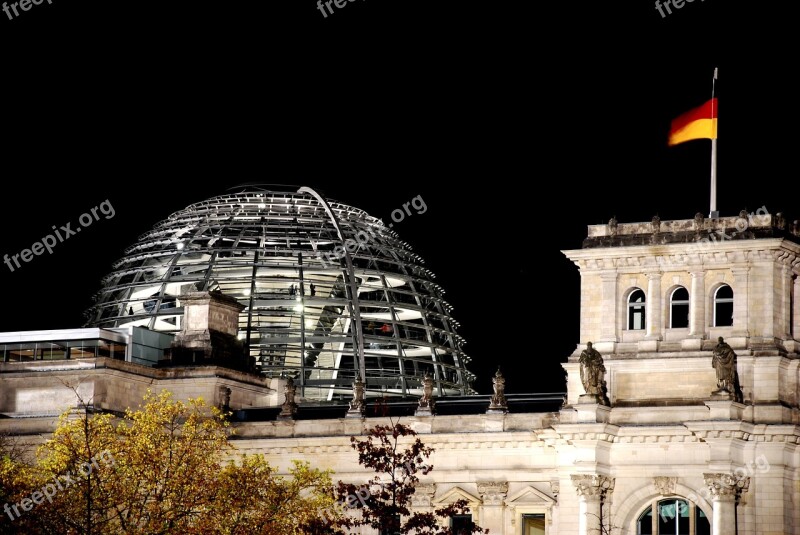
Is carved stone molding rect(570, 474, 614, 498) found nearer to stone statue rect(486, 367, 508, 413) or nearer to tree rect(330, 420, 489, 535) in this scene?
tree rect(330, 420, 489, 535)

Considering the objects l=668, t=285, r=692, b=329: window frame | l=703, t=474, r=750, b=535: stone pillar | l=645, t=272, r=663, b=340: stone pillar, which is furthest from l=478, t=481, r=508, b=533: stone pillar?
l=703, t=474, r=750, b=535: stone pillar

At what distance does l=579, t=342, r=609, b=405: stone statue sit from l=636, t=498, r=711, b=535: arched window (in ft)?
17.2

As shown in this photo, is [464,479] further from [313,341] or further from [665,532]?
[313,341]

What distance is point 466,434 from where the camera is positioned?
95.5 m

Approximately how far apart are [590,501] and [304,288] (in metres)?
37.6

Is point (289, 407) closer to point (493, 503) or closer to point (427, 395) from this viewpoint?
point (427, 395)

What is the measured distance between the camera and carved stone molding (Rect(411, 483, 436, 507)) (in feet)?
317

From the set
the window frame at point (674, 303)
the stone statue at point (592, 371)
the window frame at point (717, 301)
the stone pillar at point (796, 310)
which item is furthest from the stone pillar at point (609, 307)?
the stone pillar at point (796, 310)

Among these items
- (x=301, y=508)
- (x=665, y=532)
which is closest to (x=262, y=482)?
(x=301, y=508)

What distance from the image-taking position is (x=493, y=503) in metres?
95.2

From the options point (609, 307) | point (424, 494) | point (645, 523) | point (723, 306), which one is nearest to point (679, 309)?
point (723, 306)

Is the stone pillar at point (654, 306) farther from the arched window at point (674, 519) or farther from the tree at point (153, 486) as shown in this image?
the tree at point (153, 486)

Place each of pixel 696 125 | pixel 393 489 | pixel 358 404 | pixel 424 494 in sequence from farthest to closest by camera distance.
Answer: pixel 358 404
pixel 424 494
pixel 696 125
pixel 393 489

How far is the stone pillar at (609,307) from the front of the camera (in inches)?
3625
